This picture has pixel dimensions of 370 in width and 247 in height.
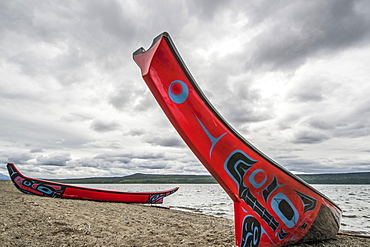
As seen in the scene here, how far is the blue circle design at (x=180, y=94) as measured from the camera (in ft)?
11.5

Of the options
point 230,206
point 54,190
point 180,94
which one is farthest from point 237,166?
point 230,206

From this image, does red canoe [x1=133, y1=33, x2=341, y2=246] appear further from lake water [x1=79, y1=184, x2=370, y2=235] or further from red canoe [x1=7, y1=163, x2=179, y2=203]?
red canoe [x1=7, y1=163, x2=179, y2=203]

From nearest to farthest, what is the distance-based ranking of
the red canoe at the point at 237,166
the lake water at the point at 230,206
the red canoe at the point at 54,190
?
the red canoe at the point at 237,166 < the lake water at the point at 230,206 < the red canoe at the point at 54,190

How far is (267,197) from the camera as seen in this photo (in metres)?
4.32

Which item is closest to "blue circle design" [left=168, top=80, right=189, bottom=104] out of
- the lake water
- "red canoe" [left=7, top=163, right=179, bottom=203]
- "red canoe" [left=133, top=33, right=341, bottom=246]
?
"red canoe" [left=133, top=33, right=341, bottom=246]

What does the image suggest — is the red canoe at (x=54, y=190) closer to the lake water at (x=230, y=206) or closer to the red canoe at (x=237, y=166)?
the lake water at (x=230, y=206)

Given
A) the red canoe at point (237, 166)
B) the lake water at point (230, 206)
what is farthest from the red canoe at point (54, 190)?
the red canoe at point (237, 166)

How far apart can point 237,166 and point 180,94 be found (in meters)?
1.68

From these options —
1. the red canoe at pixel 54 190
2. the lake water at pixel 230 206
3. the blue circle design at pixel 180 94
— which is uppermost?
the blue circle design at pixel 180 94

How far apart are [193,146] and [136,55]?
1698 millimetres

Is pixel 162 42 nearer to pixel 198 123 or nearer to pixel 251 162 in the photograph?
pixel 198 123

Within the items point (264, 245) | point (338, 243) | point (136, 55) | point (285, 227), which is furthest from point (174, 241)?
point (136, 55)

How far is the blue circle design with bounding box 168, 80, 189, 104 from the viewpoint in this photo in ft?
11.5

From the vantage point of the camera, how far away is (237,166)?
410cm
